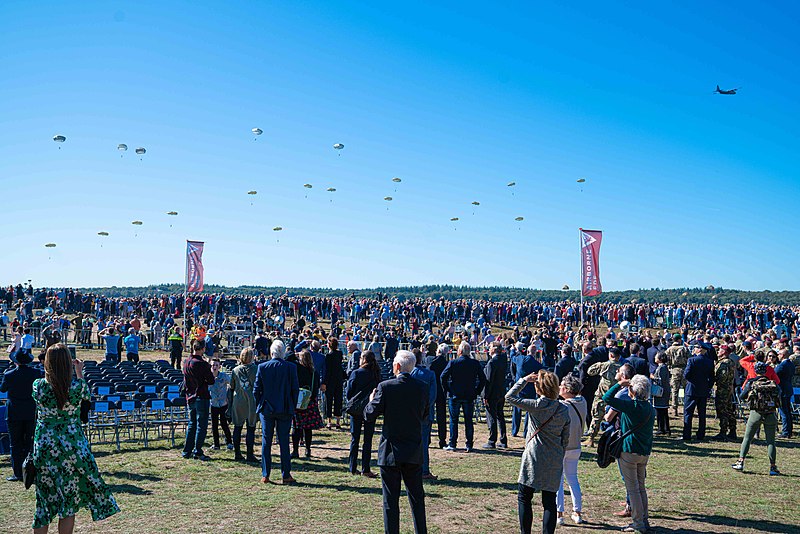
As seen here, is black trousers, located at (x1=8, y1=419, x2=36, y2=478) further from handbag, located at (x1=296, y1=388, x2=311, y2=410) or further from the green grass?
handbag, located at (x1=296, y1=388, x2=311, y2=410)

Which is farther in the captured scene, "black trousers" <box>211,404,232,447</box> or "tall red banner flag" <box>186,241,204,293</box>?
"tall red banner flag" <box>186,241,204,293</box>

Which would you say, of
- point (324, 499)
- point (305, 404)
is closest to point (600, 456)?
point (324, 499)

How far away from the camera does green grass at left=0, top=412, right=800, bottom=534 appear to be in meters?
6.40

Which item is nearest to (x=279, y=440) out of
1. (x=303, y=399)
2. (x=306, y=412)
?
(x=303, y=399)

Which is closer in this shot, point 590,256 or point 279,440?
point 279,440

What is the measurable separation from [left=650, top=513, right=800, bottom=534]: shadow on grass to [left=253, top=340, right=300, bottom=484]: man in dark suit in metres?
4.13

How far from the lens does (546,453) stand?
5523 millimetres

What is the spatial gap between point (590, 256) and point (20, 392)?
1876 cm

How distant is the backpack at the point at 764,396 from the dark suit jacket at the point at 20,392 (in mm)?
8691

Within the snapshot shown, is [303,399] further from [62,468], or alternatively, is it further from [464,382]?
[62,468]


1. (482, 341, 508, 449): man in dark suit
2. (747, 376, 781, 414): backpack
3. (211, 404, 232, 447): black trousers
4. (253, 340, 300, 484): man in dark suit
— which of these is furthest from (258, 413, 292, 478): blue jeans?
(747, 376, 781, 414): backpack

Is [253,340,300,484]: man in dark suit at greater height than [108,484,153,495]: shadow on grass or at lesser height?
greater

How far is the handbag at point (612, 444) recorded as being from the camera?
6.24 metres

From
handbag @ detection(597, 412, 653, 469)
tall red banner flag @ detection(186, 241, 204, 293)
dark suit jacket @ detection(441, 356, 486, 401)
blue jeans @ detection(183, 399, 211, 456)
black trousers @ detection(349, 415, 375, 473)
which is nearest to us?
handbag @ detection(597, 412, 653, 469)
